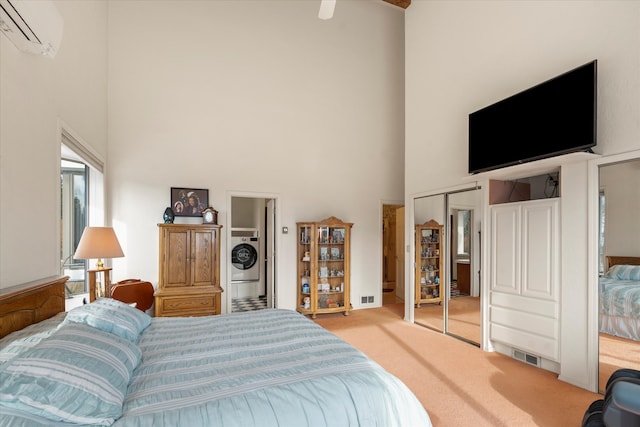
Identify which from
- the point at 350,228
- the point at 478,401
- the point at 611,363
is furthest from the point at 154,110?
the point at 611,363

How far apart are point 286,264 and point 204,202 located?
1.60 meters

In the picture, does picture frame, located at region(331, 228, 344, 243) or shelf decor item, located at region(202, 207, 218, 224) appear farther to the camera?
picture frame, located at region(331, 228, 344, 243)

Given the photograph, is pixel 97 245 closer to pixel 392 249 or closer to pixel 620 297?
pixel 620 297

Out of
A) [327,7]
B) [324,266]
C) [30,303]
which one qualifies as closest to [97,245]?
[30,303]

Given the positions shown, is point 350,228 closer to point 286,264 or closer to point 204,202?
point 286,264

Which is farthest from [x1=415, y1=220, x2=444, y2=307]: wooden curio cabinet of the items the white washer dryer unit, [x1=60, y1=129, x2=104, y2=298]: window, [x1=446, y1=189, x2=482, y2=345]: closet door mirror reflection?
[x1=60, y1=129, x2=104, y2=298]: window

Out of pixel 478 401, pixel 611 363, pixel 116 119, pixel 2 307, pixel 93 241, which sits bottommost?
pixel 478 401

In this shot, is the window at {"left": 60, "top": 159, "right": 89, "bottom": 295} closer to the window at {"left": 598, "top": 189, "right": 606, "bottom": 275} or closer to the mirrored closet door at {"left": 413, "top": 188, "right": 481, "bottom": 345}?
the mirrored closet door at {"left": 413, "top": 188, "right": 481, "bottom": 345}

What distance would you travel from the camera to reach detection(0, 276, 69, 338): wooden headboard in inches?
64.9

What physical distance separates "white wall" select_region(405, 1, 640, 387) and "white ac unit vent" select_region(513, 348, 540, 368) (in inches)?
12.9

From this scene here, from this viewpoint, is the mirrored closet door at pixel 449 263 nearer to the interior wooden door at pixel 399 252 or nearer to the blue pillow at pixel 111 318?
the interior wooden door at pixel 399 252

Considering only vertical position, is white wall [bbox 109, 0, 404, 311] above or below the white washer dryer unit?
above

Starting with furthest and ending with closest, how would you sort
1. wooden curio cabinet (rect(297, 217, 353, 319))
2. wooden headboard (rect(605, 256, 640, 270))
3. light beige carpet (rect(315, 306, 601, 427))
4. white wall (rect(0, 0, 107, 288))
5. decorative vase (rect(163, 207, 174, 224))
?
A: 1. wooden curio cabinet (rect(297, 217, 353, 319))
2. decorative vase (rect(163, 207, 174, 224))
3. wooden headboard (rect(605, 256, 640, 270))
4. light beige carpet (rect(315, 306, 601, 427))
5. white wall (rect(0, 0, 107, 288))

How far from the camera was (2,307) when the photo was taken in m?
A: 1.61
